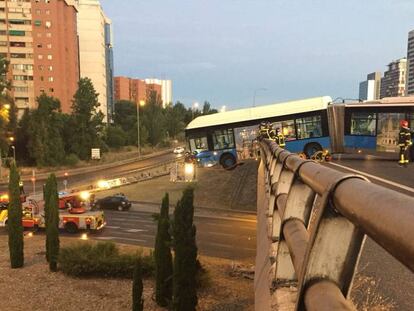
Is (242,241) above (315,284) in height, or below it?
below

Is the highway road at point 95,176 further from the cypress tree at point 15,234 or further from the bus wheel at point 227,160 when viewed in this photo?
the bus wheel at point 227,160

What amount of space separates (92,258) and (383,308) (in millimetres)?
23639

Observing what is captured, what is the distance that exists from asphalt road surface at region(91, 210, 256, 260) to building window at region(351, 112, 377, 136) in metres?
10.1

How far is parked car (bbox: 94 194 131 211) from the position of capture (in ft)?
136

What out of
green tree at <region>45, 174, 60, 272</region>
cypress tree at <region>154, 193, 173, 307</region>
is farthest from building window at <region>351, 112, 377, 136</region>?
green tree at <region>45, 174, 60, 272</region>

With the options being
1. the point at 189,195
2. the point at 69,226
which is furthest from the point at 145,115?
the point at 189,195

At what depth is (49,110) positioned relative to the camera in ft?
233

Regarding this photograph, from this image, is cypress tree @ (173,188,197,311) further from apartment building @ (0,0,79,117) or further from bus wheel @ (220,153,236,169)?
apartment building @ (0,0,79,117)

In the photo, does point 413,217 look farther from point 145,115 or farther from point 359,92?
point 359,92

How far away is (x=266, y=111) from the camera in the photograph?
27078mm

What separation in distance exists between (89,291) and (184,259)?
27.9ft

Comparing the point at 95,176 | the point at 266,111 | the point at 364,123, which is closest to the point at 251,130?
the point at 266,111

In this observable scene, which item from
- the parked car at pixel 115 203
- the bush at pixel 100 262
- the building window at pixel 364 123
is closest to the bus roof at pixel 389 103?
the building window at pixel 364 123

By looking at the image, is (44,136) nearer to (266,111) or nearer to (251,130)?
(251,130)
